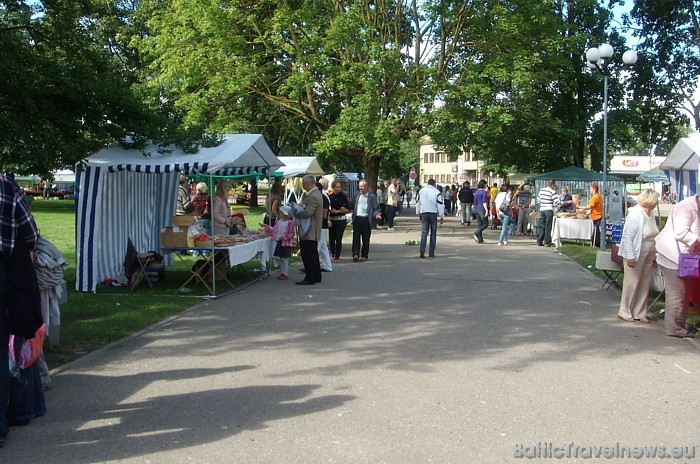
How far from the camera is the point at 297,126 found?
32.7 metres

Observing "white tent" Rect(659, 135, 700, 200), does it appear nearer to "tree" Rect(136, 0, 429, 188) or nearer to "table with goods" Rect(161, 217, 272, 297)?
"table with goods" Rect(161, 217, 272, 297)

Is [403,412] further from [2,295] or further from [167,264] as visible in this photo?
[167,264]

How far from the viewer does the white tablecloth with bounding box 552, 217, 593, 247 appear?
20906 mm

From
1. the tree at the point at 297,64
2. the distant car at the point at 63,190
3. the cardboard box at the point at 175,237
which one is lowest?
the cardboard box at the point at 175,237

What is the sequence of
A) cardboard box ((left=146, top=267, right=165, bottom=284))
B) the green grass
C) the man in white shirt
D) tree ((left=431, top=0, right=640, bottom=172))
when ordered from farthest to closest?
tree ((left=431, top=0, right=640, bottom=172))
the man in white shirt
the green grass
cardboard box ((left=146, top=267, right=165, bottom=284))

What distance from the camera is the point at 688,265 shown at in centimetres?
804

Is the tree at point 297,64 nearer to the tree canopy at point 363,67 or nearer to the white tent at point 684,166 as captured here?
the tree canopy at point 363,67

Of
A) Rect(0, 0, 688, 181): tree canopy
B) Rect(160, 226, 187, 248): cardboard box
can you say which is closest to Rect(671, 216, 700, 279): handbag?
Rect(160, 226, 187, 248): cardboard box

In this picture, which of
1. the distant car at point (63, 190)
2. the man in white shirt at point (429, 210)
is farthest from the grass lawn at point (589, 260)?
the distant car at point (63, 190)

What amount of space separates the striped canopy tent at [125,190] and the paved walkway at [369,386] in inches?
87.4

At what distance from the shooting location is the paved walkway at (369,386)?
483cm

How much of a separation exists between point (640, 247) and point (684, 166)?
392cm

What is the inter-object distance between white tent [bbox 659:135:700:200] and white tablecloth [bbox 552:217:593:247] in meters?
7.29

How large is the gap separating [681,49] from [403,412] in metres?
37.1
